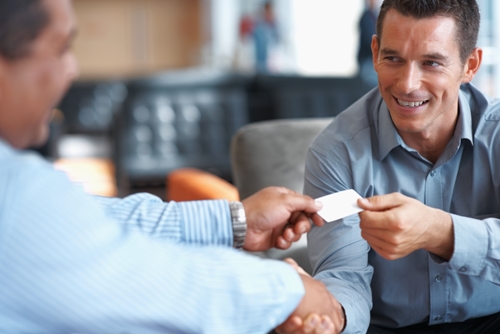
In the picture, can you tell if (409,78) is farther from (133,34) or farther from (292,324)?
(133,34)

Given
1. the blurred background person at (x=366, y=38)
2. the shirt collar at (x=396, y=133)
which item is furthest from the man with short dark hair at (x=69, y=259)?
the blurred background person at (x=366, y=38)

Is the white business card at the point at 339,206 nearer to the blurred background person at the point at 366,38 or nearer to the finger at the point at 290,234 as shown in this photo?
the finger at the point at 290,234

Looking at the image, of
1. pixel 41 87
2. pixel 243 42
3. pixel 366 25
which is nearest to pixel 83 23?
pixel 243 42

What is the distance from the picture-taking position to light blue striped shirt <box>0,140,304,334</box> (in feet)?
2.73

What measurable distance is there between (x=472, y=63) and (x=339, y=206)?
0.59 metres

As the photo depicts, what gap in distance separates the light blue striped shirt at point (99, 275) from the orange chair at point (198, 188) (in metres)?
1.19

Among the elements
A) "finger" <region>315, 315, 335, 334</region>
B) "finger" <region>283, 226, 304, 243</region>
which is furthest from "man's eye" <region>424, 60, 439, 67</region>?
"finger" <region>315, 315, 335, 334</region>

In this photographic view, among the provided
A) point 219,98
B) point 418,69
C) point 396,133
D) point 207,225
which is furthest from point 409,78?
point 219,98

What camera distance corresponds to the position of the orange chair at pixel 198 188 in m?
2.36

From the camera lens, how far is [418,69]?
1525mm

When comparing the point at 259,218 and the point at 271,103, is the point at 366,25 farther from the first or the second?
the point at 259,218

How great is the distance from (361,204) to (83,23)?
1594 cm

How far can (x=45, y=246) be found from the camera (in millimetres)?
838

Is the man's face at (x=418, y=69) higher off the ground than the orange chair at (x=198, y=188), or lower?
higher
